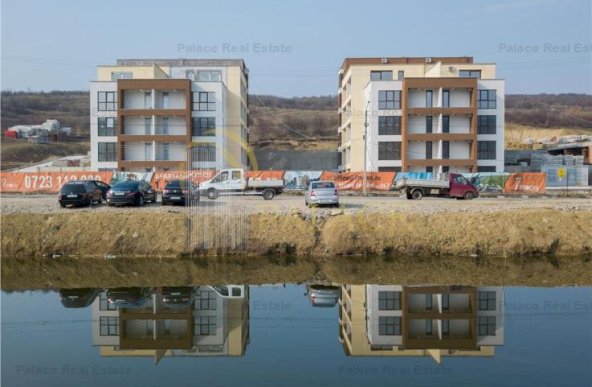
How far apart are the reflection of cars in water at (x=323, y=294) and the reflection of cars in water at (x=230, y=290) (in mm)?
2228

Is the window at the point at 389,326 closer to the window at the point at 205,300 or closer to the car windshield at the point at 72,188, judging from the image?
the window at the point at 205,300

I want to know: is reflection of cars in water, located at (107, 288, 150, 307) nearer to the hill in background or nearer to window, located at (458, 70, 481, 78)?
window, located at (458, 70, 481, 78)

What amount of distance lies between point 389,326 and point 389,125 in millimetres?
56944

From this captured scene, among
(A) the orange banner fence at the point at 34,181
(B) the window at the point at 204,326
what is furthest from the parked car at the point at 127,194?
(B) the window at the point at 204,326

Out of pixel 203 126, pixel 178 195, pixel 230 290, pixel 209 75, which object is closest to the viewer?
pixel 230 290

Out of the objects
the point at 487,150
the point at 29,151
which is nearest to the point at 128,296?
the point at 487,150

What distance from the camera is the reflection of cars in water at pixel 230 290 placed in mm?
18413

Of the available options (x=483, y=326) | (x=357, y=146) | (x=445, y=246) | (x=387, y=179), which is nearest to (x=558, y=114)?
(x=357, y=146)

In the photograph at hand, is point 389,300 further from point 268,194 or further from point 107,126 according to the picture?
point 107,126

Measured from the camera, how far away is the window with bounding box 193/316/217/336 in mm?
14461

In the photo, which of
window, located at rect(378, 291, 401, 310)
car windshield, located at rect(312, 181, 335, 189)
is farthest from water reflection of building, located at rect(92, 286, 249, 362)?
car windshield, located at rect(312, 181, 335, 189)

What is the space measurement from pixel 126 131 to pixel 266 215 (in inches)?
1866

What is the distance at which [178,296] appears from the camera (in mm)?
18203

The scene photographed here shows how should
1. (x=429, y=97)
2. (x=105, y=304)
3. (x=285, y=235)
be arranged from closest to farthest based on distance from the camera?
(x=105, y=304) → (x=285, y=235) → (x=429, y=97)
